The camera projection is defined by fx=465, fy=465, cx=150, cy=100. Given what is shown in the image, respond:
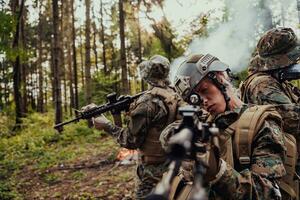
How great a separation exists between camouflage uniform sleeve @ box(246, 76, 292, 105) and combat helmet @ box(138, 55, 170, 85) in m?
1.23

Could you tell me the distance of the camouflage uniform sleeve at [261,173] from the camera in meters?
2.26

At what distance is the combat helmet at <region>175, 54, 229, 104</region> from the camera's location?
2771mm

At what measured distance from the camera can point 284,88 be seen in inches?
161

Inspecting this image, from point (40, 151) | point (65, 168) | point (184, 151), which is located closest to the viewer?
point (184, 151)

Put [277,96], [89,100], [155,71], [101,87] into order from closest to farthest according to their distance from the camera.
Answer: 1. [277,96]
2. [155,71]
3. [89,100]
4. [101,87]

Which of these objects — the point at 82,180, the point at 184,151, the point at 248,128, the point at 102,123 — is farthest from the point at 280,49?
the point at 82,180

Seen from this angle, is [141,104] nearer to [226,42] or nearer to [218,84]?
[218,84]

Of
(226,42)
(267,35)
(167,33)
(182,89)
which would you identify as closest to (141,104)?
(267,35)

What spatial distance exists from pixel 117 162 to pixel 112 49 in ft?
96.7

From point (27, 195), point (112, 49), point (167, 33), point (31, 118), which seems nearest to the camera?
point (27, 195)

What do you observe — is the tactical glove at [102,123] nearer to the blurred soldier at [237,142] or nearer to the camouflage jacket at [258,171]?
the blurred soldier at [237,142]

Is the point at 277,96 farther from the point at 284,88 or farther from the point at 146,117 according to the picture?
the point at 146,117

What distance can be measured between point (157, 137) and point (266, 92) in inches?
50.8

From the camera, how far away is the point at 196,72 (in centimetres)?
282
